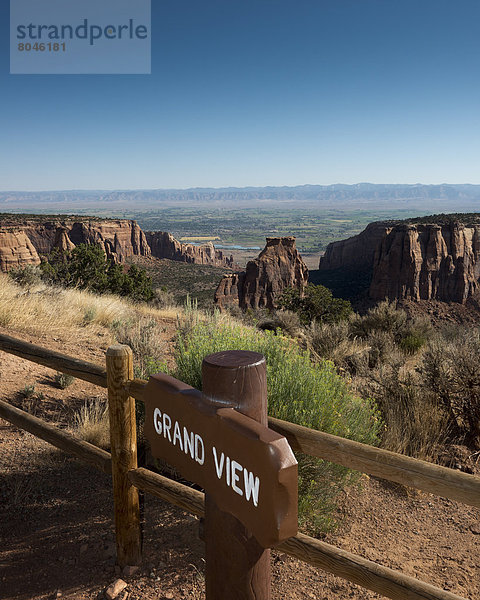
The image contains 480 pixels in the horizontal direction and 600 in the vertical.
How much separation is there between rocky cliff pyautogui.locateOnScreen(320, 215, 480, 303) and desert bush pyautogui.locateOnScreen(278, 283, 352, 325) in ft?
113

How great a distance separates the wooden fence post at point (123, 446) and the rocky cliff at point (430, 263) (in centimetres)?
5828

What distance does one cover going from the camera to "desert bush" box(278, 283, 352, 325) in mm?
22844

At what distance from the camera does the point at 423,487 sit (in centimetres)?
192

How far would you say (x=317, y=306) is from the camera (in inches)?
957

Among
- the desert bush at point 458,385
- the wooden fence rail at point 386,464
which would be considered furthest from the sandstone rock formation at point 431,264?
the wooden fence rail at point 386,464

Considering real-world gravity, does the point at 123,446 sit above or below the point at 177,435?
below

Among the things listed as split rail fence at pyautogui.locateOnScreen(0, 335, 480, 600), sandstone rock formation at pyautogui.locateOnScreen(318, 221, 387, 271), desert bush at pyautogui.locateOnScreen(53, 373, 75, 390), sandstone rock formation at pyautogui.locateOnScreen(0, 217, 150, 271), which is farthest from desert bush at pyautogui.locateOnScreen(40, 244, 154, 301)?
sandstone rock formation at pyautogui.locateOnScreen(318, 221, 387, 271)

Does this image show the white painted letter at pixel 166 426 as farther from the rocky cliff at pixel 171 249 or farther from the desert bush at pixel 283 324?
the rocky cliff at pixel 171 249

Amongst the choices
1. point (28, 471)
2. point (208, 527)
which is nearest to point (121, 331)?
point (28, 471)

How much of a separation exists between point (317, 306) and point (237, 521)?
23127 millimetres

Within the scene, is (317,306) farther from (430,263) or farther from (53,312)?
(430,263)

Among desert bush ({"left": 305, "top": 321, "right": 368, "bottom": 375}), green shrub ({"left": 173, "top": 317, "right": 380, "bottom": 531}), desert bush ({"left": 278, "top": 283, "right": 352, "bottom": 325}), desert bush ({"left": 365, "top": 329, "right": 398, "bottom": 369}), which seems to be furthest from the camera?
desert bush ({"left": 278, "top": 283, "right": 352, "bottom": 325})

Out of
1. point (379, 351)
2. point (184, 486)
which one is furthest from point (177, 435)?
point (379, 351)

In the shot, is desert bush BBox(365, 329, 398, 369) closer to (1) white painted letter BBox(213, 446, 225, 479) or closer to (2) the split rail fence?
(2) the split rail fence
